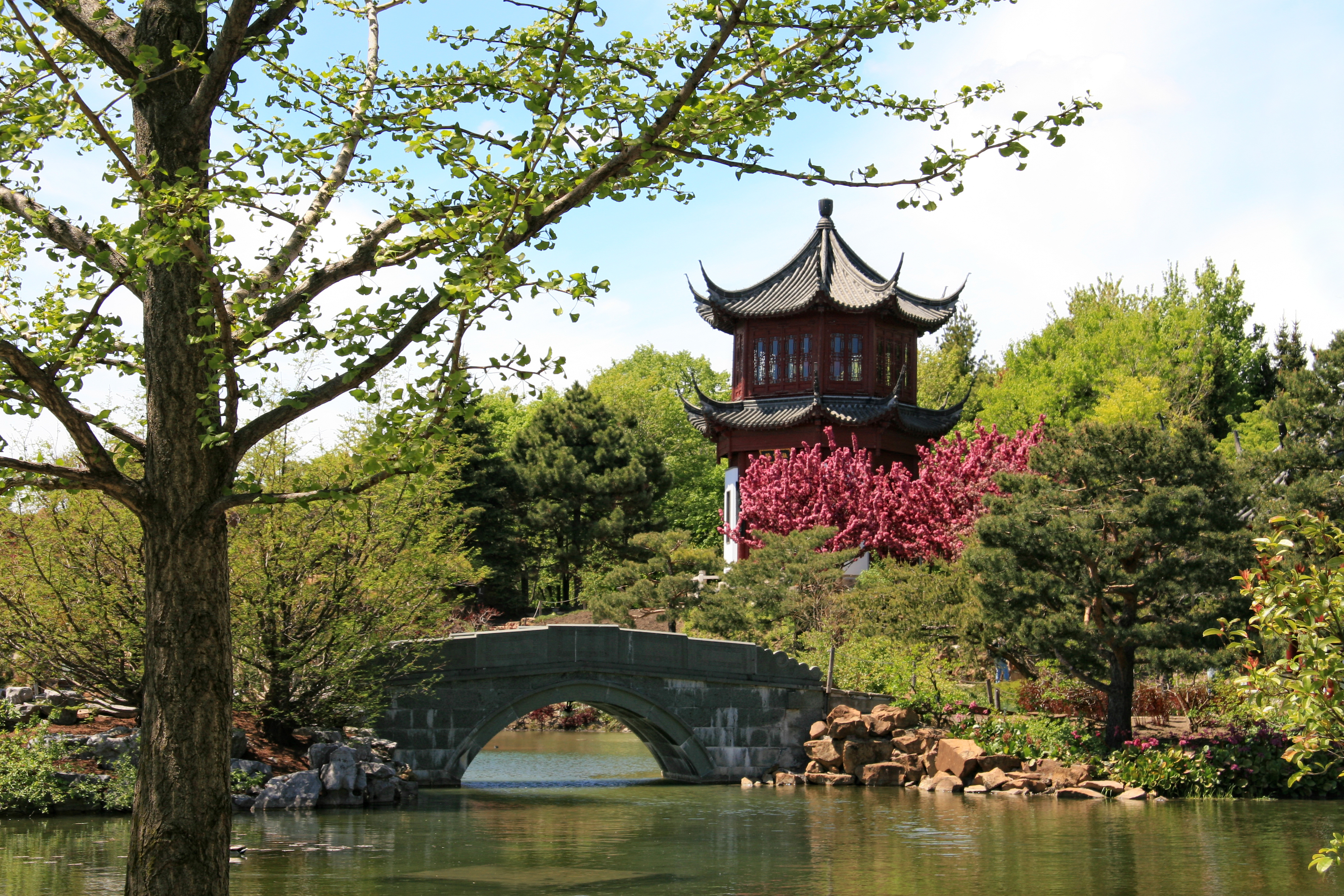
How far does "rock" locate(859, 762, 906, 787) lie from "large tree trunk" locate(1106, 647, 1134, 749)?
10.1 feet

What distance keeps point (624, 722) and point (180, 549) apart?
15279mm

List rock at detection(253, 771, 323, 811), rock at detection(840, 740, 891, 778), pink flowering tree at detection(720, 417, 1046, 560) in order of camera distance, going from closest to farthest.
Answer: rock at detection(253, 771, 323, 811)
rock at detection(840, 740, 891, 778)
pink flowering tree at detection(720, 417, 1046, 560)

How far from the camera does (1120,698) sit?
18672mm

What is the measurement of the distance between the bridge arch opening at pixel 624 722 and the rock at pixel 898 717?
9.20 feet

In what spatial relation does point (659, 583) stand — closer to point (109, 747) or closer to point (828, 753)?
point (828, 753)

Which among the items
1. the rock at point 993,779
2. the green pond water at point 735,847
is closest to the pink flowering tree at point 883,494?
the rock at point 993,779

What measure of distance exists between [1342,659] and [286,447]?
13.4 metres

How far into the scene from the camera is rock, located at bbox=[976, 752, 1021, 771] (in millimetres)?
19156

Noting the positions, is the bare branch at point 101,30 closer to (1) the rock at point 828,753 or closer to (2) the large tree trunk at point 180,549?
(2) the large tree trunk at point 180,549

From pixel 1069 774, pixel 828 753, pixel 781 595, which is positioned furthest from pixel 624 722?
pixel 1069 774

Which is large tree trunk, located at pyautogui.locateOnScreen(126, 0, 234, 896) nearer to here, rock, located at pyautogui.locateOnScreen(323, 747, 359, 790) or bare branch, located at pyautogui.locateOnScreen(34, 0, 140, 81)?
bare branch, located at pyautogui.locateOnScreen(34, 0, 140, 81)

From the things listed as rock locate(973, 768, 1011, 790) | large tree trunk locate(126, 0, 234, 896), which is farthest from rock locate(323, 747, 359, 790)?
large tree trunk locate(126, 0, 234, 896)

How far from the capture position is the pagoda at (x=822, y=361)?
3312cm

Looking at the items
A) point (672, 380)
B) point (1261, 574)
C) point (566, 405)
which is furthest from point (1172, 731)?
Answer: point (672, 380)
